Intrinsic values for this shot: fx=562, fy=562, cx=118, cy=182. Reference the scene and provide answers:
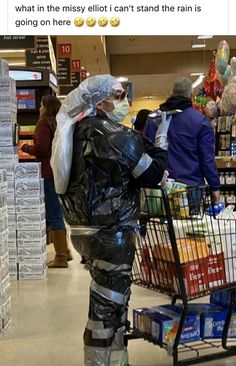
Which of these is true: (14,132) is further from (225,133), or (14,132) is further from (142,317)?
(225,133)

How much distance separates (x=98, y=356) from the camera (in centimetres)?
280

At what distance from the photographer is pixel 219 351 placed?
10.8 feet

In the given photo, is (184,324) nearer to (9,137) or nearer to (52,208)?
(9,137)

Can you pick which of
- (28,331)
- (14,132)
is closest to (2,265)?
(28,331)

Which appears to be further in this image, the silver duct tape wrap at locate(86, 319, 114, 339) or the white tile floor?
the white tile floor

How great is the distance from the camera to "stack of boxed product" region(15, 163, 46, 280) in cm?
514

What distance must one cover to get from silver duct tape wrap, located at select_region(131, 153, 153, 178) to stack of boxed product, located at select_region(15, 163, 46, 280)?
8.61 ft

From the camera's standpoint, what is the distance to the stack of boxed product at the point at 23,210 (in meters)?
5.06

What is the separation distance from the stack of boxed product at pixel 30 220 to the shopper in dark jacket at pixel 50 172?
52 cm

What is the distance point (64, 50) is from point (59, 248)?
6.89 m

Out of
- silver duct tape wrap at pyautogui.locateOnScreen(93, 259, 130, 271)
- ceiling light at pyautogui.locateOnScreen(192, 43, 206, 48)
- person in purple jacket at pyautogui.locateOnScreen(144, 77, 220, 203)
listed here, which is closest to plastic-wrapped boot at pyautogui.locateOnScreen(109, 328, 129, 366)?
silver duct tape wrap at pyautogui.locateOnScreen(93, 259, 130, 271)

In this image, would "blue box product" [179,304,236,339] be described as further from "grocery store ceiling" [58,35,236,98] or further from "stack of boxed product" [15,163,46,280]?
"grocery store ceiling" [58,35,236,98]

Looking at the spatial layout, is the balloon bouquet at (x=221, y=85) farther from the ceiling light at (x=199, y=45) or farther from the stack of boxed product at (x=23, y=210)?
the ceiling light at (x=199, y=45)
